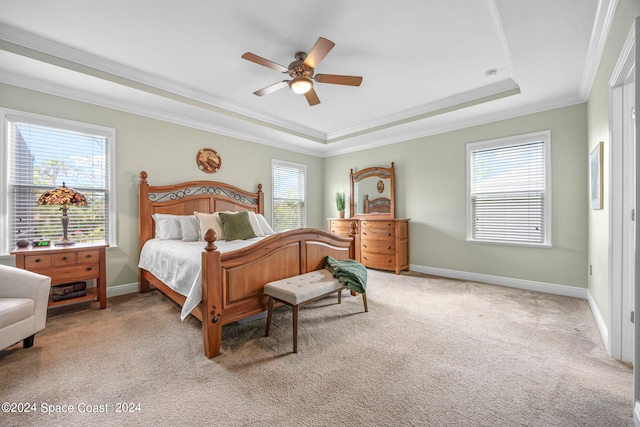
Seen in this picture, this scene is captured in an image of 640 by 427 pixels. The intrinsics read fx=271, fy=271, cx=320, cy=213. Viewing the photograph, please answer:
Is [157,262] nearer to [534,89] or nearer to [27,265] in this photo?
[27,265]

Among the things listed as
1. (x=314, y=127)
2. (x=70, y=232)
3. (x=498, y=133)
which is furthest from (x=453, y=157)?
(x=70, y=232)

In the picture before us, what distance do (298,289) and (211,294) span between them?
687mm

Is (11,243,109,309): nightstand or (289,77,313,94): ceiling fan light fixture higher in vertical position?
(289,77,313,94): ceiling fan light fixture

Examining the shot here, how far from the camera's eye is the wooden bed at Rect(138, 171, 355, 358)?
2.07 m

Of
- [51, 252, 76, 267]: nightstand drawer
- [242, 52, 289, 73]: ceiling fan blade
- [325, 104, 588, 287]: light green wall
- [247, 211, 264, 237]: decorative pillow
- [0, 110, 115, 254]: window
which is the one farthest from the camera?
[247, 211, 264, 237]: decorative pillow

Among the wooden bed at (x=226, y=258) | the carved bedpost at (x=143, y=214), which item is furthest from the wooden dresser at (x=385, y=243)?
the carved bedpost at (x=143, y=214)

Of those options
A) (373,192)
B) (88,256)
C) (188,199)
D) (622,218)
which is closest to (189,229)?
(188,199)

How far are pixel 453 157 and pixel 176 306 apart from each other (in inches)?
180

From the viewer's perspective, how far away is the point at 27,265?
2.65 meters

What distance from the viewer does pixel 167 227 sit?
11.9 feet

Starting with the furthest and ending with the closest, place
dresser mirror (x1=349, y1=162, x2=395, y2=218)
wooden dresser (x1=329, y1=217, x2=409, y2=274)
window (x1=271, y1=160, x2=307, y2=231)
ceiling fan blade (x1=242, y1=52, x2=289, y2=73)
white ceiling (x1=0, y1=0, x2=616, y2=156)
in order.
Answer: window (x1=271, y1=160, x2=307, y2=231) → dresser mirror (x1=349, y1=162, x2=395, y2=218) → wooden dresser (x1=329, y1=217, x2=409, y2=274) → ceiling fan blade (x1=242, y1=52, x2=289, y2=73) → white ceiling (x1=0, y1=0, x2=616, y2=156)

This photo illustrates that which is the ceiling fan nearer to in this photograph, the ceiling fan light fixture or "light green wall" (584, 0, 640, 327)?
the ceiling fan light fixture

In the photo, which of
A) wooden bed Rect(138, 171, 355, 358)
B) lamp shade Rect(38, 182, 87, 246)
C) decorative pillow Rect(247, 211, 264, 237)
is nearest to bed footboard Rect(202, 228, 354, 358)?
wooden bed Rect(138, 171, 355, 358)

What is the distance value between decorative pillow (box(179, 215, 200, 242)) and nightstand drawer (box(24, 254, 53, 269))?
1.27 m
